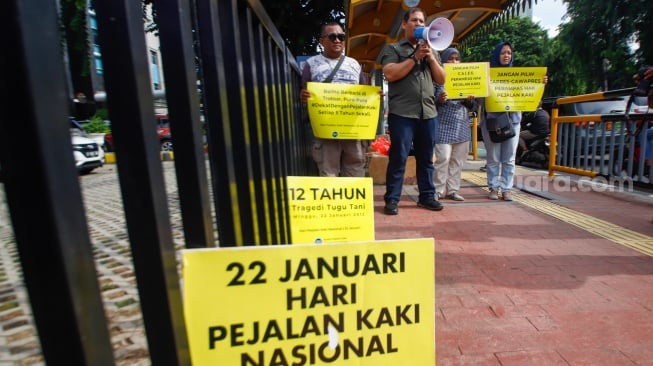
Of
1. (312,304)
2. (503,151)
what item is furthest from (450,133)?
(312,304)

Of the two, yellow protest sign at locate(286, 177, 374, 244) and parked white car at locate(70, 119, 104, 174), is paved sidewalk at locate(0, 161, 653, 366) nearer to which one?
yellow protest sign at locate(286, 177, 374, 244)

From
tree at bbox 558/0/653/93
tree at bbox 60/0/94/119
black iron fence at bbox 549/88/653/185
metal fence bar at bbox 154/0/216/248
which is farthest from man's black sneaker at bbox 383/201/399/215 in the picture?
tree at bbox 558/0/653/93

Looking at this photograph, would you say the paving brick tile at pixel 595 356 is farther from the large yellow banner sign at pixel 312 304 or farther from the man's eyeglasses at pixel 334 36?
the man's eyeglasses at pixel 334 36

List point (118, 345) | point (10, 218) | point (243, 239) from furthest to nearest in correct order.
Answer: point (118, 345) < point (243, 239) < point (10, 218)

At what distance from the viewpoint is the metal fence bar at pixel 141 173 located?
0.72 m

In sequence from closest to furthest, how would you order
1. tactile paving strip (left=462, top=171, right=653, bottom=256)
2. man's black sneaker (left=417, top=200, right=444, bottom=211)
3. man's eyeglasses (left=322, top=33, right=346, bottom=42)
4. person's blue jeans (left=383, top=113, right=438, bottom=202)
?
tactile paving strip (left=462, top=171, right=653, bottom=256), man's eyeglasses (left=322, top=33, right=346, bottom=42), person's blue jeans (left=383, top=113, right=438, bottom=202), man's black sneaker (left=417, top=200, right=444, bottom=211)

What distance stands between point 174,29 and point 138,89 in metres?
0.22

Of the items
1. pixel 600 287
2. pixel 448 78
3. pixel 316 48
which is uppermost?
pixel 316 48

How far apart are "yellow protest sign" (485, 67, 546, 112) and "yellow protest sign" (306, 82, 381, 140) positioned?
5.79 ft

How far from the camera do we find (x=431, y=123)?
4012mm

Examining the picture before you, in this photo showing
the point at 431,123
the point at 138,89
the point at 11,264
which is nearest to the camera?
the point at 138,89

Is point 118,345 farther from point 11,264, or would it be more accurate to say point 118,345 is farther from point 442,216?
point 442,216

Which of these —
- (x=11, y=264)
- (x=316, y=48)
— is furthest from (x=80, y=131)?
(x=11, y=264)

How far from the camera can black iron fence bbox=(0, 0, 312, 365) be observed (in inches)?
21.2
